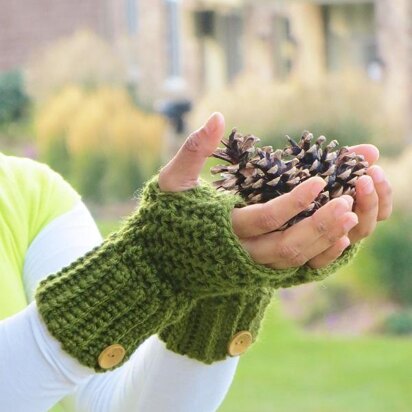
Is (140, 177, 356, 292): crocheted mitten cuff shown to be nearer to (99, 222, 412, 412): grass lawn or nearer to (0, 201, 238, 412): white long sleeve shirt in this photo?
(0, 201, 238, 412): white long sleeve shirt

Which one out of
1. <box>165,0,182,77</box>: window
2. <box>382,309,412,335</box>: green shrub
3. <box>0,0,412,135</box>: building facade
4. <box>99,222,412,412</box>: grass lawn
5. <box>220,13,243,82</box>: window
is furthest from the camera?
<box>165,0,182,77</box>: window

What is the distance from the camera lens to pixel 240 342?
1346 millimetres

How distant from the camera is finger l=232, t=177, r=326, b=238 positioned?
3.68ft

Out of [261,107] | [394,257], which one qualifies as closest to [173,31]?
[261,107]

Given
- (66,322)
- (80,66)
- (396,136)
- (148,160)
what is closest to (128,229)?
(66,322)

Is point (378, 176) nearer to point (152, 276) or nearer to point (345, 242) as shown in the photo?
point (345, 242)

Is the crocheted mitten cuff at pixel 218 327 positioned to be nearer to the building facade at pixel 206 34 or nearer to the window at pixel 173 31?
the building facade at pixel 206 34

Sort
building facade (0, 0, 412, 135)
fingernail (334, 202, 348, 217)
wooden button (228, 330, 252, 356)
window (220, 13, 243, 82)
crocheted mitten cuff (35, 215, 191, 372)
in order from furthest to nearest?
1. window (220, 13, 243, 82)
2. building facade (0, 0, 412, 135)
3. wooden button (228, 330, 252, 356)
4. crocheted mitten cuff (35, 215, 191, 372)
5. fingernail (334, 202, 348, 217)

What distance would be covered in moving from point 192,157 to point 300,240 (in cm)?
13

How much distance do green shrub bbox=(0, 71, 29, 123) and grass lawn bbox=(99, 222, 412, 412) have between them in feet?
13.3

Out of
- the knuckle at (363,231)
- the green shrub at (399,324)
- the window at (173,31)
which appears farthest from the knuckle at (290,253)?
the window at (173,31)

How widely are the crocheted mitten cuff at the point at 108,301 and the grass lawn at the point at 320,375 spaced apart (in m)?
4.64

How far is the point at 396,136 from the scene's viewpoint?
862 centimetres

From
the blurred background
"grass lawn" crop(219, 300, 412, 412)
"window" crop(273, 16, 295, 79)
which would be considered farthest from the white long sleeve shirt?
"window" crop(273, 16, 295, 79)
